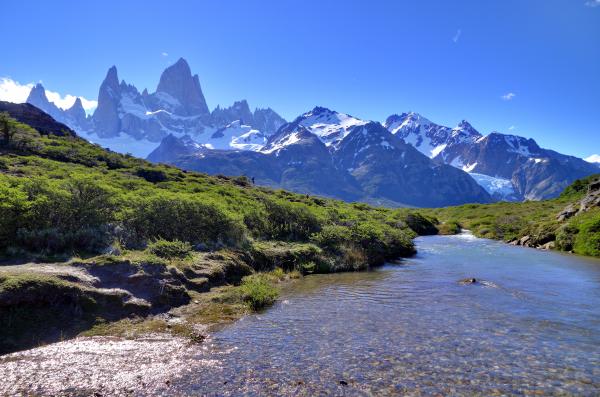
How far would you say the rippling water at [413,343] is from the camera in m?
11.5

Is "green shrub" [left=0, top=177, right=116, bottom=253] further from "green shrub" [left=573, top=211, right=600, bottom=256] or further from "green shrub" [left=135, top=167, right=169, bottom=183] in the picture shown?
"green shrub" [left=573, top=211, right=600, bottom=256]

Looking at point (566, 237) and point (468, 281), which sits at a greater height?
point (566, 237)

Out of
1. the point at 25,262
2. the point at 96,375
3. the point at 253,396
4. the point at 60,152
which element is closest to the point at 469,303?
the point at 253,396

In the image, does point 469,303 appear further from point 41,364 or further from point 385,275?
point 41,364

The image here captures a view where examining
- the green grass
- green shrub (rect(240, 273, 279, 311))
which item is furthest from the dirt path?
the green grass

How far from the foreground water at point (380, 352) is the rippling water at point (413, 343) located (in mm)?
43

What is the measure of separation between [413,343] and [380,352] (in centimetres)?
168

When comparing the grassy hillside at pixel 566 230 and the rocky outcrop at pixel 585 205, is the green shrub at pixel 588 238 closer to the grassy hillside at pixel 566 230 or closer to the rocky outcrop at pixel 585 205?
the grassy hillside at pixel 566 230

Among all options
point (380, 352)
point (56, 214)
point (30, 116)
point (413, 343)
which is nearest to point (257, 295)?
point (380, 352)

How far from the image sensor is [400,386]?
1138 centimetres

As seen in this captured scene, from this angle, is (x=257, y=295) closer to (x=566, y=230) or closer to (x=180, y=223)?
(x=180, y=223)

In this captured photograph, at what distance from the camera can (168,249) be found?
23172mm

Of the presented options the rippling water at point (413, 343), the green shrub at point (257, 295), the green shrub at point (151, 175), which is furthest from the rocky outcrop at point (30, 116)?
the rippling water at point (413, 343)

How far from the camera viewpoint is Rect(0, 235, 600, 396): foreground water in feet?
37.2
